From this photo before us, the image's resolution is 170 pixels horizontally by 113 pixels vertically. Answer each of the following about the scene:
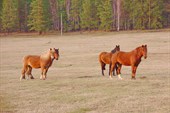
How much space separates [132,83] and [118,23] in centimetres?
7618

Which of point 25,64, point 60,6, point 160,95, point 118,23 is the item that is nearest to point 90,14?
point 118,23

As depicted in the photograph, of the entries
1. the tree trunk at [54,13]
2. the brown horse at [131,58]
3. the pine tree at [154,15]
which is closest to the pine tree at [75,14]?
the tree trunk at [54,13]

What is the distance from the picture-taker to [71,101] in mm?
12828

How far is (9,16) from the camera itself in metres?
90.1

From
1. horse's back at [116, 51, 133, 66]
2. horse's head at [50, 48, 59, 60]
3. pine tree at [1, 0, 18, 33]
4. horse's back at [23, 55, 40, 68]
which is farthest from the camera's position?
pine tree at [1, 0, 18, 33]

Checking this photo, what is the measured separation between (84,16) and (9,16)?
56.8ft

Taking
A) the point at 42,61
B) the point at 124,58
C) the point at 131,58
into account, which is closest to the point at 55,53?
the point at 42,61

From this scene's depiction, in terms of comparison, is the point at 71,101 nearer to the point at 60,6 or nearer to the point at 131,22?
the point at 131,22

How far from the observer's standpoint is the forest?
87625mm

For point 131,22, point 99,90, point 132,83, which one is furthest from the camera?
point 131,22

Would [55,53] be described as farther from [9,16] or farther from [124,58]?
[9,16]

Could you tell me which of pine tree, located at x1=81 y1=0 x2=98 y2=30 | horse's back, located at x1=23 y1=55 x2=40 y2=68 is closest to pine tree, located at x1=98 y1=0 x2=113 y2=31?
pine tree, located at x1=81 y1=0 x2=98 y2=30

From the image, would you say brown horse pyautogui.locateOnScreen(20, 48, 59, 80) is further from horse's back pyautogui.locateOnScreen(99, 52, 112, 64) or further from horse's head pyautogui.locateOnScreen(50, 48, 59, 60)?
horse's back pyautogui.locateOnScreen(99, 52, 112, 64)

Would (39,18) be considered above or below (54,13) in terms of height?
below
